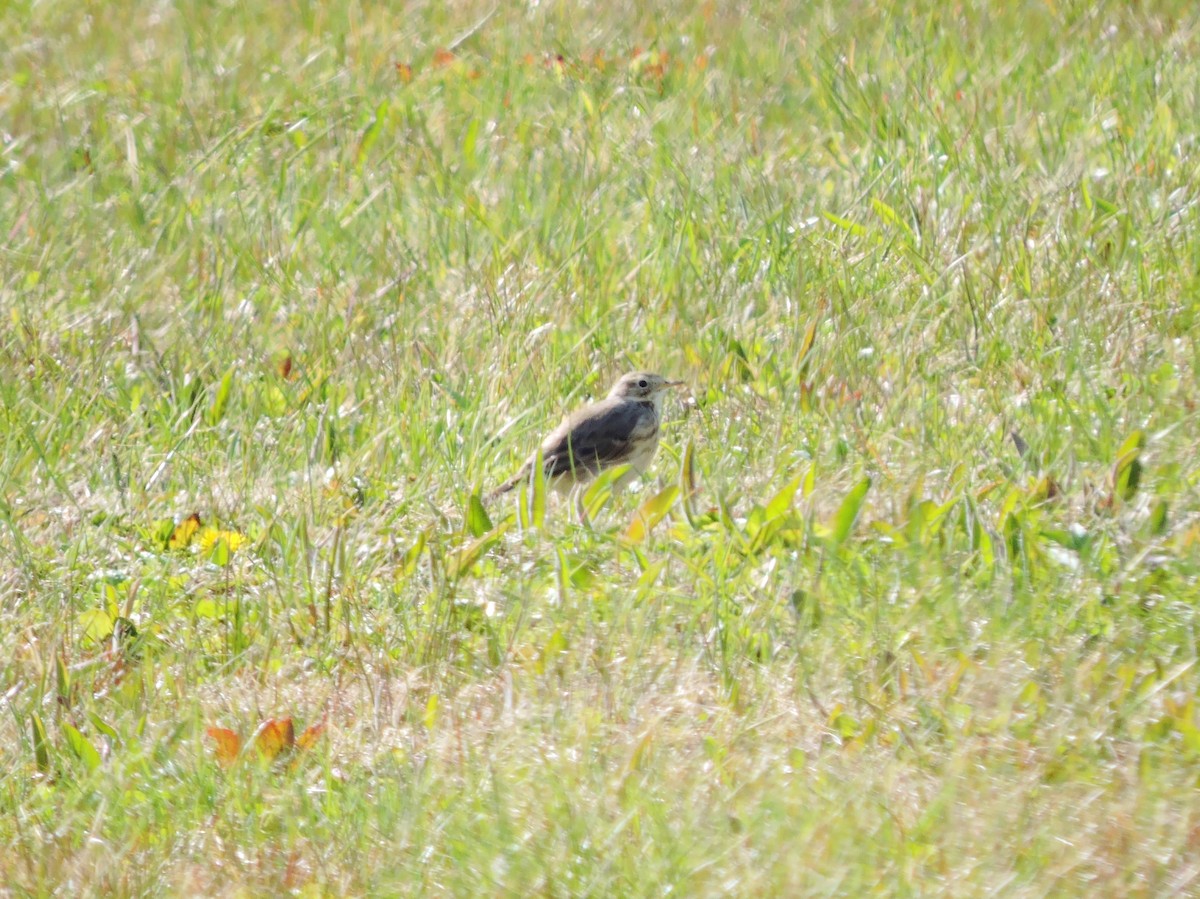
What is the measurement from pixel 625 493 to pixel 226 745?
76.5 inches

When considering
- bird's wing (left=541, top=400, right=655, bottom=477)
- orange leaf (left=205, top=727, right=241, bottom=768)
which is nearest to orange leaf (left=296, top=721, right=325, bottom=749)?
orange leaf (left=205, top=727, right=241, bottom=768)

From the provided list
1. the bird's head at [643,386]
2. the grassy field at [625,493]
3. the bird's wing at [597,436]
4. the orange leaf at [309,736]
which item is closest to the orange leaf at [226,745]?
the grassy field at [625,493]

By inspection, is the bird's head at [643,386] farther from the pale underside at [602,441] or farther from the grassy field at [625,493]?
the grassy field at [625,493]

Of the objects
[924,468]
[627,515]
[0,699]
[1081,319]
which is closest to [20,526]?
[0,699]

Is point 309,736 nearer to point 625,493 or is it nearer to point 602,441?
point 625,493

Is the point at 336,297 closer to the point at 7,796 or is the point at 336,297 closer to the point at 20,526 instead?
the point at 20,526

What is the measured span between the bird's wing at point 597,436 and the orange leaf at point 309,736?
1836 mm

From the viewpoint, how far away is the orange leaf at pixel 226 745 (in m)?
3.97

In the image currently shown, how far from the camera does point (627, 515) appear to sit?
527cm

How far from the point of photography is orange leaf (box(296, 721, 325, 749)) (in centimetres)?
405

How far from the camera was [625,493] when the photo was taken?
5578 millimetres

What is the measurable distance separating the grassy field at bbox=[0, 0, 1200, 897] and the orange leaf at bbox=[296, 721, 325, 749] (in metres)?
0.02

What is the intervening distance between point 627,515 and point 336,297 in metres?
2.30

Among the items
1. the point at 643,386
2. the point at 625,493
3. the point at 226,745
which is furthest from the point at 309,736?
the point at 643,386
